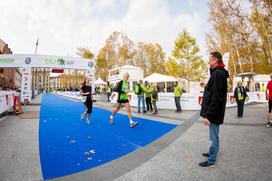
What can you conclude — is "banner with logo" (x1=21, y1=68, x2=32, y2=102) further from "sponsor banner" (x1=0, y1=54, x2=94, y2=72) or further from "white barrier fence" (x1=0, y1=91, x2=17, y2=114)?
"white barrier fence" (x1=0, y1=91, x2=17, y2=114)

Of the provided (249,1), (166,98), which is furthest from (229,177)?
(249,1)

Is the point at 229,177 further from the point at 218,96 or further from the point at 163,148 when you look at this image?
the point at 163,148

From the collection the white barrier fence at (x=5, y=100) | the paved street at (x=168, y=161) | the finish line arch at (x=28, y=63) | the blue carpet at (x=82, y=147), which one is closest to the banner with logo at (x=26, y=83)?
the finish line arch at (x=28, y=63)

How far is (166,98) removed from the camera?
42.5 feet

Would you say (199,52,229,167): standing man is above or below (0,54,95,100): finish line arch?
below

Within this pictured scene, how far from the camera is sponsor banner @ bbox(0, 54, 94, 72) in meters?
16.7

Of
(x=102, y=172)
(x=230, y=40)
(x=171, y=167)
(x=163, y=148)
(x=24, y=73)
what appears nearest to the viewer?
(x=102, y=172)

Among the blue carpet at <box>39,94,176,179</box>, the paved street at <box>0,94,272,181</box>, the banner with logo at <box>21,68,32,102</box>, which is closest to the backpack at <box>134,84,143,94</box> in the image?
the blue carpet at <box>39,94,176,179</box>

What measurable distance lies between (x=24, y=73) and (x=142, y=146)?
1658cm

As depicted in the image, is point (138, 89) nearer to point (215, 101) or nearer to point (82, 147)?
point (82, 147)

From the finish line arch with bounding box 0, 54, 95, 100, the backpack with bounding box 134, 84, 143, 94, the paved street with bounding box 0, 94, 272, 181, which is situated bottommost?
the paved street with bounding box 0, 94, 272, 181

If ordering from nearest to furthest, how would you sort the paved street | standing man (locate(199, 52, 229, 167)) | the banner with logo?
1. the paved street
2. standing man (locate(199, 52, 229, 167))
3. the banner with logo

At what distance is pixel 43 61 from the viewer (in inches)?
695

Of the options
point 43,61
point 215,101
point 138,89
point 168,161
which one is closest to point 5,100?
point 138,89
